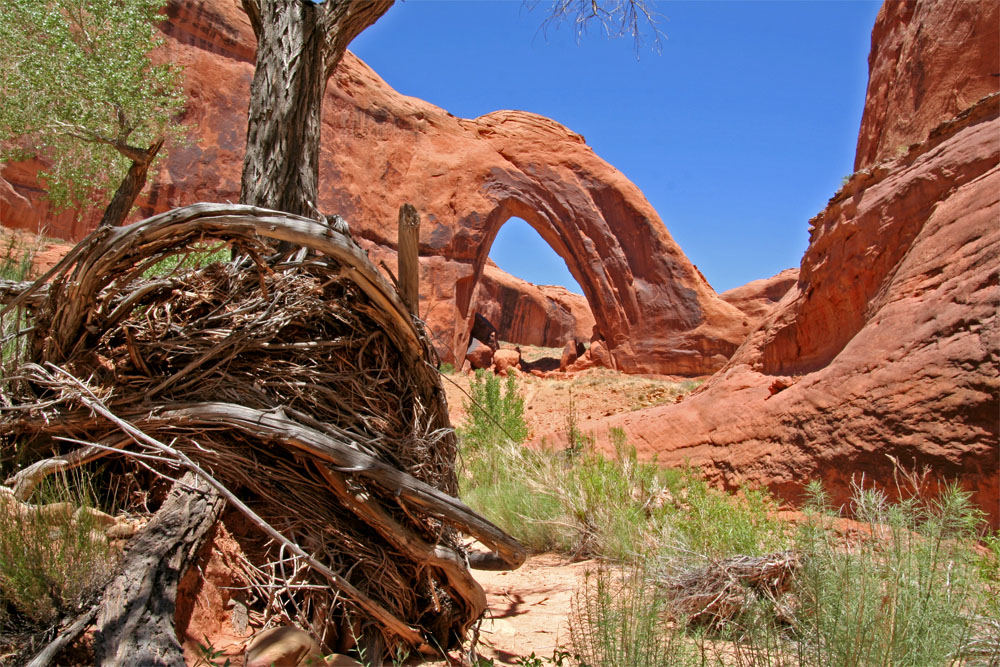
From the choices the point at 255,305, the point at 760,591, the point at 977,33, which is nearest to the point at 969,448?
the point at 760,591

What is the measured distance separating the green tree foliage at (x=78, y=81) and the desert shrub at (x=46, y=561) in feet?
29.4

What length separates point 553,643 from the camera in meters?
2.97

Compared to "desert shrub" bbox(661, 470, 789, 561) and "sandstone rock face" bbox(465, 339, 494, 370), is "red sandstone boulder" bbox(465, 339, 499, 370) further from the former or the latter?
"desert shrub" bbox(661, 470, 789, 561)

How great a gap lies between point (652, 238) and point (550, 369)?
577cm

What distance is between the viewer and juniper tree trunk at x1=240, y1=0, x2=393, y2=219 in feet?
10.3

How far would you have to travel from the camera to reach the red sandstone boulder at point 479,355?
21.4 m

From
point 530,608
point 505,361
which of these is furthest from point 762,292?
point 530,608

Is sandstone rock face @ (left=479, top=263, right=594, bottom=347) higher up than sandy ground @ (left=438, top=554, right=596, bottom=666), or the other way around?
sandstone rock face @ (left=479, top=263, right=594, bottom=347)

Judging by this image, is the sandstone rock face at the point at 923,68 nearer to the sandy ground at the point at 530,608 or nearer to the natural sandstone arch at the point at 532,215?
the sandy ground at the point at 530,608

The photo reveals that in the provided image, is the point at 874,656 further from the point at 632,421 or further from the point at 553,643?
the point at 632,421

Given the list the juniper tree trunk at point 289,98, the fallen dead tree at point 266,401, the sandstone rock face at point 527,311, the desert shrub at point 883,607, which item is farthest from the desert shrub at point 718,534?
the sandstone rock face at point 527,311

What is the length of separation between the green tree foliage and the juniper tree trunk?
287 inches

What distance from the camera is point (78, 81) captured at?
402 inches

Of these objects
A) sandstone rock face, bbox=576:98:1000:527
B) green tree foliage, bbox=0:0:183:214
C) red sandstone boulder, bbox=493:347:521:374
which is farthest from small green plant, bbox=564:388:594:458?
red sandstone boulder, bbox=493:347:521:374
